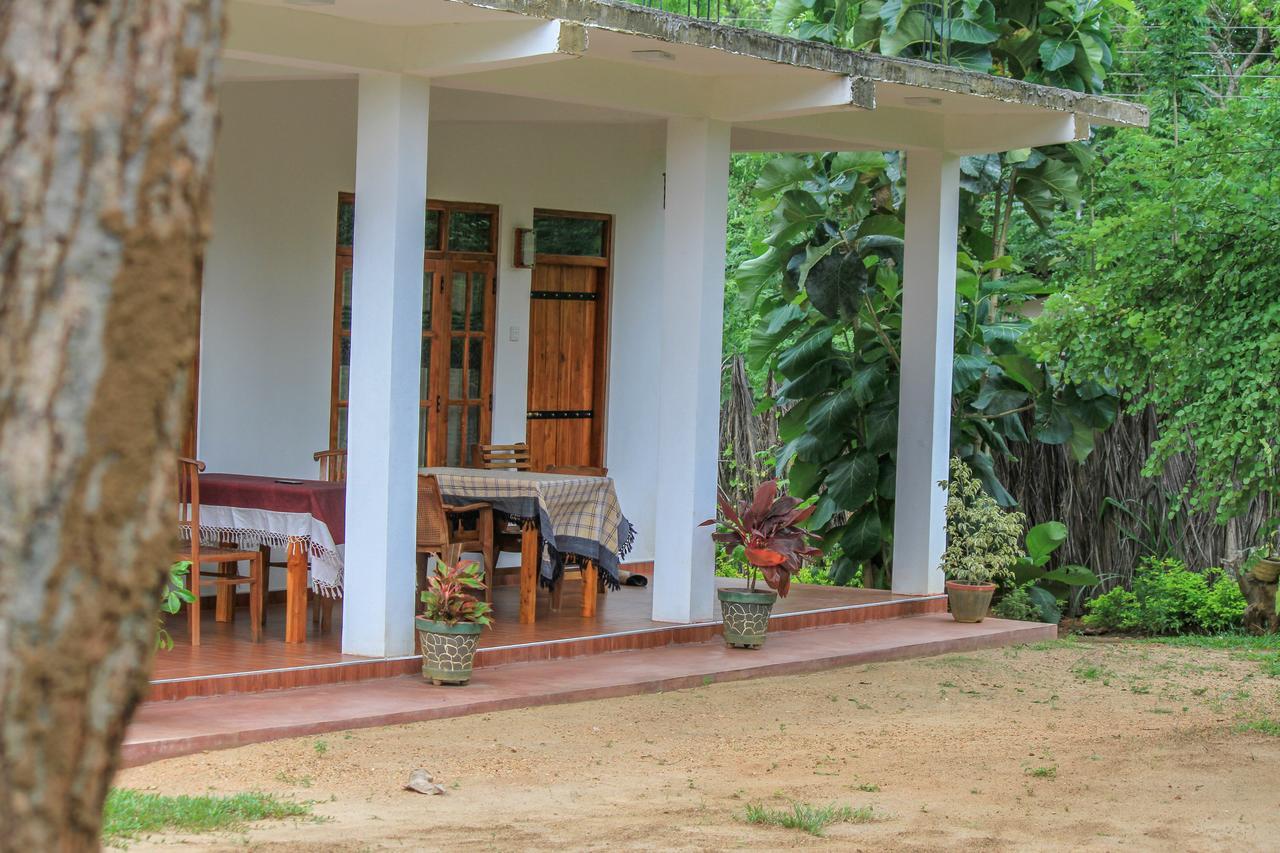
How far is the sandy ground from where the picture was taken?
5453mm

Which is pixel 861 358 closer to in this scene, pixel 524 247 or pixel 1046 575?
pixel 1046 575

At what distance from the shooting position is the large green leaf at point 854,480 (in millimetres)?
11633

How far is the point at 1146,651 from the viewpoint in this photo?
1060cm

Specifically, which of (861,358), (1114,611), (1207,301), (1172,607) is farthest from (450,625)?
(1172,607)

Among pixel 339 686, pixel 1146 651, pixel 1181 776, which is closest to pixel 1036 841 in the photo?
pixel 1181 776

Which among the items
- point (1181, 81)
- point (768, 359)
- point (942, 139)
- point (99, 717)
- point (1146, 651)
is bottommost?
point (1146, 651)

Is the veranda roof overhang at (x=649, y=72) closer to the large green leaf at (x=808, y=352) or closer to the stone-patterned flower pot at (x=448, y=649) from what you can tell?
the large green leaf at (x=808, y=352)

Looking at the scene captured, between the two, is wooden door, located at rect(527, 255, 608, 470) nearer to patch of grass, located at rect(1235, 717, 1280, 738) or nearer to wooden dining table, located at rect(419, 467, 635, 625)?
wooden dining table, located at rect(419, 467, 635, 625)

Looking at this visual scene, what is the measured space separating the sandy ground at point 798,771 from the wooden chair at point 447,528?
1.31 metres

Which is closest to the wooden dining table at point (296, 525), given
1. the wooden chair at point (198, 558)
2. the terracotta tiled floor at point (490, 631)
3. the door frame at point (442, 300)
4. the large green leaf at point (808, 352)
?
the wooden chair at point (198, 558)

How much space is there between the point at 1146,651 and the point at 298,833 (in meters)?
6.88

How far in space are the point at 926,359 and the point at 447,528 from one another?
3.76 metres

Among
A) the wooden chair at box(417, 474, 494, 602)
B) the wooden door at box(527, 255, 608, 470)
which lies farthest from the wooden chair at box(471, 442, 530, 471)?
the wooden chair at box(417, 474, 494, 602)

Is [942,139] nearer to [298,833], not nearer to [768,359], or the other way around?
[768,359]
